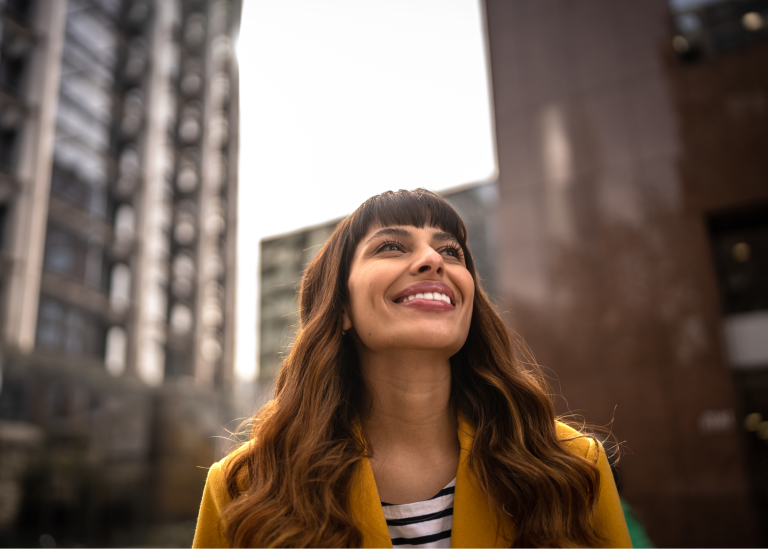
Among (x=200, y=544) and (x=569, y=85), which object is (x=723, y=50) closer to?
(x=569, y=85)

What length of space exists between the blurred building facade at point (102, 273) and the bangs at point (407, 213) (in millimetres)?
17732

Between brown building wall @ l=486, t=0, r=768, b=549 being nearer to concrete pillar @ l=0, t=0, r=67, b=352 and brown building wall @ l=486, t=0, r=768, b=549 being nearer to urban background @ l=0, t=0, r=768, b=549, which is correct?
urban background @ l=0, t=0, r=768, b=549

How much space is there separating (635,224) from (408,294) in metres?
10.5

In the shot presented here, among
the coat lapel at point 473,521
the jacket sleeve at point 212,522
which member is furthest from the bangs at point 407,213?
the jacket sleeve at point 212,522

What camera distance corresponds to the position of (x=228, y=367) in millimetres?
42281

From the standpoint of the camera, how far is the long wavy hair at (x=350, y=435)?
1716mm

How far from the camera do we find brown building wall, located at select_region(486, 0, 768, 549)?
9.88 meters

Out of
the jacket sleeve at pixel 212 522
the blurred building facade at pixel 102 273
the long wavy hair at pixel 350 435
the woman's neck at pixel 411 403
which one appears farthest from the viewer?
the blurred building facade at pixel 102 273

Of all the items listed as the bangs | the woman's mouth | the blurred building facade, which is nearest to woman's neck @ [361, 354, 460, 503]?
the woman's mouth

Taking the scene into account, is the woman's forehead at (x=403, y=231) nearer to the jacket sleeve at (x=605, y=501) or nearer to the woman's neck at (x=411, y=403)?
the woman's neck at (x=411, y=403)

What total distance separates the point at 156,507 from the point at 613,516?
23.6 meters

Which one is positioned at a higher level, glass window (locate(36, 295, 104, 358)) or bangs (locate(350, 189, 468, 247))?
glass window (locate(36, 295, 104, 358))

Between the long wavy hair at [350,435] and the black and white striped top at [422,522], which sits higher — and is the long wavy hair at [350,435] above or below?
above

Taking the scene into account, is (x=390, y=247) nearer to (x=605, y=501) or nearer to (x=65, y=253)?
(x=605, y=501)
